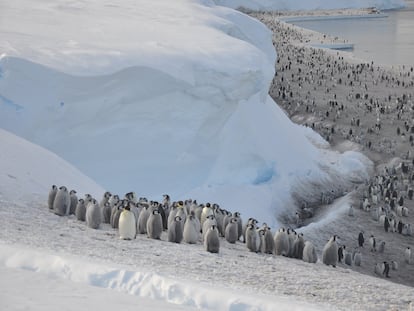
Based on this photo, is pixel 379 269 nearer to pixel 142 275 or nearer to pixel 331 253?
pixel 331 253

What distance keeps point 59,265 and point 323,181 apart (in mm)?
Result: 13314

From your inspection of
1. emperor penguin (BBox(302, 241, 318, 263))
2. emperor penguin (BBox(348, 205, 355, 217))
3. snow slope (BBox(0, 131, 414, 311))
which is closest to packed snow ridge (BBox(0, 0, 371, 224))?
emperor penguin (BBox(348, 205, 355, 217))

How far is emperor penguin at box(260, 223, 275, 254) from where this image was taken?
11305 mm

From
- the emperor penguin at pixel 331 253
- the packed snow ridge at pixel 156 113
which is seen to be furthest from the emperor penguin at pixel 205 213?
the packed snow ridge at pixel 156 113

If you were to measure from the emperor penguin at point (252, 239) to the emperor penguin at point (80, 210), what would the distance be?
8.53 feet

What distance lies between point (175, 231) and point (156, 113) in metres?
6.75

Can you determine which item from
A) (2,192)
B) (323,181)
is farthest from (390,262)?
(2,192)

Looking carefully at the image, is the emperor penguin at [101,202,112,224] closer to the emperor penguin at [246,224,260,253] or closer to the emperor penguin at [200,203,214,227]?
the emperor penguin at [200,203,214,227]

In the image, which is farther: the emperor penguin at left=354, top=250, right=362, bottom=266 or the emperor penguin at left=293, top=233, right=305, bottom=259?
the emperor penguin at left=354, top=250, right=362, bottom=266

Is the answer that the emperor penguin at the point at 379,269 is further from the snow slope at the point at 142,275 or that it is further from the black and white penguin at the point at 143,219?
the black and white penguin at the point at 143,219

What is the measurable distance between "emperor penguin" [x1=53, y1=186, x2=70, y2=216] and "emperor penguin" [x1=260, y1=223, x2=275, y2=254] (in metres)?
3.16

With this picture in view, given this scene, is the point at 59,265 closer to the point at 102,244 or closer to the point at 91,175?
the point at 102,244

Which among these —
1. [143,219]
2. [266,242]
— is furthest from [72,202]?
[266,242]

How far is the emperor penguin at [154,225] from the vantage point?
1049 cm
